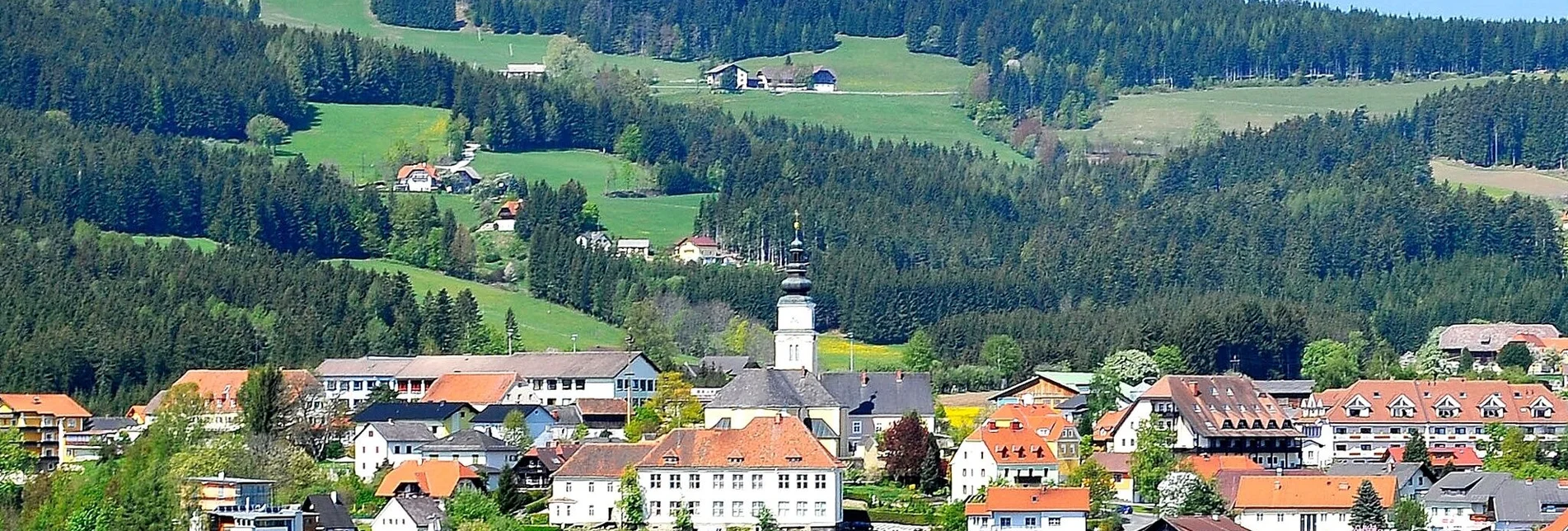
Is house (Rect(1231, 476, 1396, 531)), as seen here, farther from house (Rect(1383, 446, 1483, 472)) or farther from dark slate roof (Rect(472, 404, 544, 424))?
dark slate roof (Rect(472, 404, 544, 424))

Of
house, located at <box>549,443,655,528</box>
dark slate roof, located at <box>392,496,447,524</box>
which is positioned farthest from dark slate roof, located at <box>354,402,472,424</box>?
house, located at <box>549,443,655,528</box>

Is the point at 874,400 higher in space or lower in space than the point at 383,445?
higher

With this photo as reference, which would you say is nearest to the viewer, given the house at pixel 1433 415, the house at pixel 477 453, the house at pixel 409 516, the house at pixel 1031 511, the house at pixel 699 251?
the house at pixel 1031 511

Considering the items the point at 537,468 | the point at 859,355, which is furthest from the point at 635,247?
the point at 537,468

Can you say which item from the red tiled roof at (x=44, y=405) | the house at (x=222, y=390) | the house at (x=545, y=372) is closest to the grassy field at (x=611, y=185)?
the house at (x=545, y=372)

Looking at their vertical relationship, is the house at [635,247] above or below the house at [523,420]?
above

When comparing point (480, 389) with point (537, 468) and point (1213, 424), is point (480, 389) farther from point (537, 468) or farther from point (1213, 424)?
point (1213, 424)

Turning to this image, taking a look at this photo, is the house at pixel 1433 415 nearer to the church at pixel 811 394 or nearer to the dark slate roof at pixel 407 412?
the church at pixel 811 394
